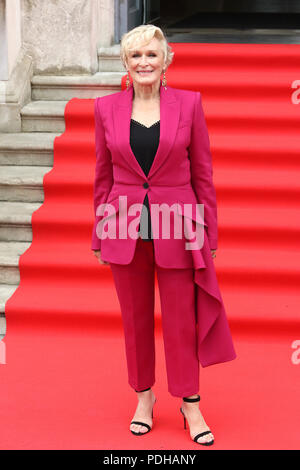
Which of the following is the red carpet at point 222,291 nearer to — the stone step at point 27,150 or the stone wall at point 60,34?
the stone step at point 27,150

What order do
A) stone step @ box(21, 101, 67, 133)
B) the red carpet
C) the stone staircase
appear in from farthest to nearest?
stone step @ box(21, 101, 67, 133)
the stone staircase
the red carpet

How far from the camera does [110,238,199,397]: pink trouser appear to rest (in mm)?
2947

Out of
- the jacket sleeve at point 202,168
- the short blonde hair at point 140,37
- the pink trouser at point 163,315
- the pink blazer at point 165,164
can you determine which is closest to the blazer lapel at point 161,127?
the pink blazer at point 165,164

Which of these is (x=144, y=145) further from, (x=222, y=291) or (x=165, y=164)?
(x=222, y=291)

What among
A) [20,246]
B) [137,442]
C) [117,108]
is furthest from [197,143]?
[20,246]

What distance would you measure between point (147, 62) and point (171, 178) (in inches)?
19.2

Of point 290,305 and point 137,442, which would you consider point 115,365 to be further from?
point 290,305

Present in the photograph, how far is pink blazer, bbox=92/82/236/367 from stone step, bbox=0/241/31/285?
5.57ft

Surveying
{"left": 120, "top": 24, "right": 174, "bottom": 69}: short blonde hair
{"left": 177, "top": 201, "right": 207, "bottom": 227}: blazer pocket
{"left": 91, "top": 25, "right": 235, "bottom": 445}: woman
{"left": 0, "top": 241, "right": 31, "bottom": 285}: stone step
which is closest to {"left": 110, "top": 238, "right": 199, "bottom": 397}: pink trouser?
{"left": 91, "top": 25, "right": 235, "bottom": 445}: woman

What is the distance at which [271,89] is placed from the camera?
18.3 feet

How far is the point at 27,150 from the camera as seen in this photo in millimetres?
5188

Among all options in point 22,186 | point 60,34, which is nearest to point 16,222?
point 22,186

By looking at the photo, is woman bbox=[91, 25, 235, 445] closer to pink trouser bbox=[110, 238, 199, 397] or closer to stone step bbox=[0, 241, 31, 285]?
pink trouser bbox=[110, 238, 199, 397]
